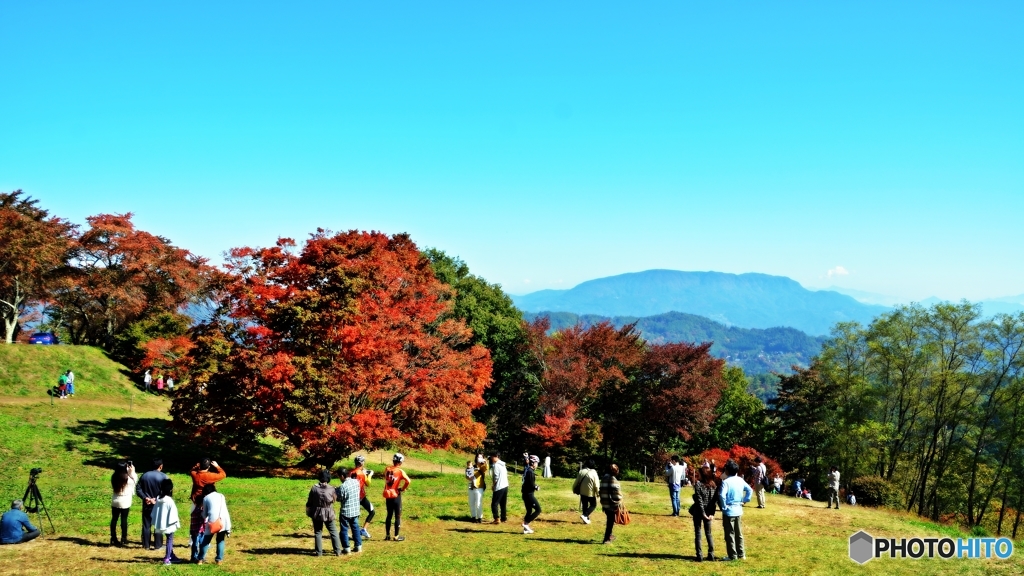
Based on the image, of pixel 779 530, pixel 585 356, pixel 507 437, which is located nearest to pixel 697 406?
pixel 585 356

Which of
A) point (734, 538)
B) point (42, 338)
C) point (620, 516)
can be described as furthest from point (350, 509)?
point (42, 338)

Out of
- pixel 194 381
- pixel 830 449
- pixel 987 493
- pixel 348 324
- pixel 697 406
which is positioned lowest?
pixel 987 493

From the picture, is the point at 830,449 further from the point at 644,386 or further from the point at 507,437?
the point at 507,437

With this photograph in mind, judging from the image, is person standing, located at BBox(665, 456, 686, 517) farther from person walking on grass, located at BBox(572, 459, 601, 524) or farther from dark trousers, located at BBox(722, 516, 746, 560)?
dark trousers, located at BBox(722, 516, 746, 560)

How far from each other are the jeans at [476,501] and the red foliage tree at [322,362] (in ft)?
29.8

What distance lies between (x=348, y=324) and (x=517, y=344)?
83.3 ft

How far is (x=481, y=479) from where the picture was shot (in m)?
16.6

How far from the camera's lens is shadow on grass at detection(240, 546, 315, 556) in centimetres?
1307

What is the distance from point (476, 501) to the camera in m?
16.7

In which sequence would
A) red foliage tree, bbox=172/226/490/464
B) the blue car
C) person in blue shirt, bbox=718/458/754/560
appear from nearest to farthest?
person in blue shirt, bbox=718/458/754/560 < red foliage tree, bbox=172/226/490/464 < the blue car

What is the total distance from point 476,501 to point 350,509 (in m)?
4.62

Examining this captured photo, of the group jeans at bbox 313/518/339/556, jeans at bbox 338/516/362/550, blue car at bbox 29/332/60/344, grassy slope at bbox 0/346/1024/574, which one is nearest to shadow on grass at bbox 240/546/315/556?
grassy slope at bbox 0/346/1024/574

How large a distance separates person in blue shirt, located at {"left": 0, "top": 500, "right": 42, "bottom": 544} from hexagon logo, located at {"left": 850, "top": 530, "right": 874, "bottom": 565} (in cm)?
1768

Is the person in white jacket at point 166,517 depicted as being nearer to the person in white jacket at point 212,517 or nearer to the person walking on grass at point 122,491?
the person in white jacket at point 212,517
